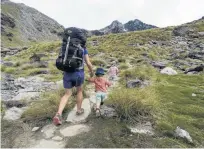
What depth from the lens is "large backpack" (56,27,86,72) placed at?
894cm

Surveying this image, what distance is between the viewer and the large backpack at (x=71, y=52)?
29.3 ft

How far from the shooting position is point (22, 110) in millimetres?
10852

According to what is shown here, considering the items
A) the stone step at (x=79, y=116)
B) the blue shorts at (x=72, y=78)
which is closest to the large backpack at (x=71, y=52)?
the blue shorts at (x=72, y=78)

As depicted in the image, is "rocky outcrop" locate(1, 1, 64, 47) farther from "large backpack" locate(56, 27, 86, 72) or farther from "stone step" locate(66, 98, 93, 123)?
"large backpack" locate(56, 27, 86, 72)

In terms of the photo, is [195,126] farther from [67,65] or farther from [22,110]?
[22,110]

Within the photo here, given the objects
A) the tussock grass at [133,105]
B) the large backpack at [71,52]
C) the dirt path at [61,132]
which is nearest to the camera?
the dirt path at [61,132]

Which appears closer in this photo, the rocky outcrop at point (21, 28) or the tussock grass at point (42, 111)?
the tussock grass at point (42, 111)

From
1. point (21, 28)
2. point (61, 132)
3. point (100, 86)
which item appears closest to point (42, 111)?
point (61, 132)

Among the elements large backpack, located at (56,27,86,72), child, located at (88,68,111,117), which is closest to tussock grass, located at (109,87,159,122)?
child, located at (88,68,111,117)

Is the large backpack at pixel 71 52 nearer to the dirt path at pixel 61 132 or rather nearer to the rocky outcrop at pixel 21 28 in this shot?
the dirt path at pixel 61 132

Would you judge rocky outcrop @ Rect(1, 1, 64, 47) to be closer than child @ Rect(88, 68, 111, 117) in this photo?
No

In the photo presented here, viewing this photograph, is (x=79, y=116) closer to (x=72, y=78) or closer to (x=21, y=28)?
(x=72, y=78)

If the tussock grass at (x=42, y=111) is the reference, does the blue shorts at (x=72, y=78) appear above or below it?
above

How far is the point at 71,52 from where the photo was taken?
8.99m
